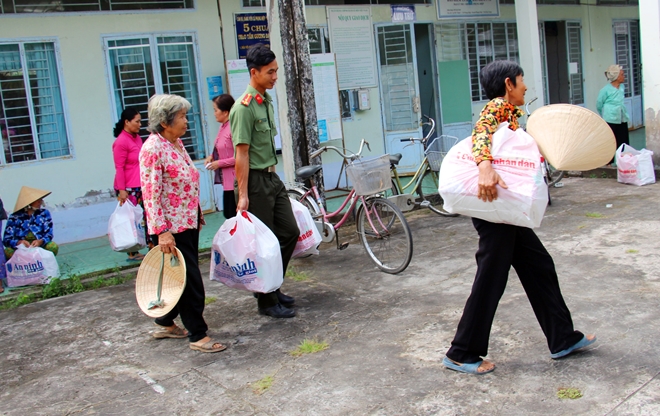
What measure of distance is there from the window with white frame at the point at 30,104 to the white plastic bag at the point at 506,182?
592 centimetres

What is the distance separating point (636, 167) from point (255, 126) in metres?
6.11

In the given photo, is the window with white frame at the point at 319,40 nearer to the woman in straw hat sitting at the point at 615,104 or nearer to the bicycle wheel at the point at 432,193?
the bicycle wheel at the point at 432,193

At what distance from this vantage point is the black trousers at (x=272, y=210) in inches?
187

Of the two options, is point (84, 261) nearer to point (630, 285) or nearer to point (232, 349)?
point (232, 349)

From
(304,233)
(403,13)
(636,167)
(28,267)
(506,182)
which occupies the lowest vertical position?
(28,267)

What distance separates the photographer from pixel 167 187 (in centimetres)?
418

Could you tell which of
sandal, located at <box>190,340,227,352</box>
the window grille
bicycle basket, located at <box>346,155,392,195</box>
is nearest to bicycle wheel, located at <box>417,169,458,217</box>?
bicycle basket, located at <box>346,155,392,195</box>

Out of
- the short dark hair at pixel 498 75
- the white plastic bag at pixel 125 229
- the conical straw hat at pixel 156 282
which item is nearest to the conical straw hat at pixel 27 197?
the white plastic bag at pixel 125 229

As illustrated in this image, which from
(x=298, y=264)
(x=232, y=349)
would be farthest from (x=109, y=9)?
(x=232, y=349)

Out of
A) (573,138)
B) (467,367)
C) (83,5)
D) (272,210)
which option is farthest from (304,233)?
(83,5)

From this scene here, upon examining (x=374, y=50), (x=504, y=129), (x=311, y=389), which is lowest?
(x=311, y=389)

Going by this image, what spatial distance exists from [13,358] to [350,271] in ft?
9.13

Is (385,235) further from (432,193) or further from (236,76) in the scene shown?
(236,76)

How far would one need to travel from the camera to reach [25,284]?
6152 millimetres
